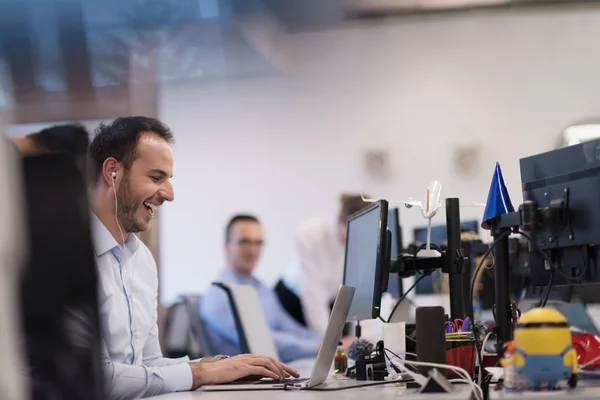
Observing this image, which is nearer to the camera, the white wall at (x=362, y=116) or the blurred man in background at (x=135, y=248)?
the blurred man in background at (x=135, y=248)

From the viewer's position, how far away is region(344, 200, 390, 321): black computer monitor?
6.78 ft

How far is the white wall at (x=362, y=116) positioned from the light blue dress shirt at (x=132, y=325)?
12.3ft

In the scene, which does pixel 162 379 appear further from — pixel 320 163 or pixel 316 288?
pixel 320 163

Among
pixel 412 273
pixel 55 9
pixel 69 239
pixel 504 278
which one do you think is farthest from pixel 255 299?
pixel 55 9

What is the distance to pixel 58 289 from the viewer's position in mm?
1148

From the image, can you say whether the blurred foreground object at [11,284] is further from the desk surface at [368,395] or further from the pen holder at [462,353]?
the pen holder at [462,353]

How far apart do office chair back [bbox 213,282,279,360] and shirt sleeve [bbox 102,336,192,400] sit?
4.54 ft

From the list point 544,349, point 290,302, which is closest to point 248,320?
point 290,302

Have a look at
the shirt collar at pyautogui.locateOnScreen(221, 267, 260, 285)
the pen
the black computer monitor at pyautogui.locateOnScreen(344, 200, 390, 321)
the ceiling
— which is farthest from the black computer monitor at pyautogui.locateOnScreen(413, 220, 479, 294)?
the ceiling

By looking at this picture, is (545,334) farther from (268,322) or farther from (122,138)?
(268,322)

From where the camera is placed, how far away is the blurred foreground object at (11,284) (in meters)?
1.11

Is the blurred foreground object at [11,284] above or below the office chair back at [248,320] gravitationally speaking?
above

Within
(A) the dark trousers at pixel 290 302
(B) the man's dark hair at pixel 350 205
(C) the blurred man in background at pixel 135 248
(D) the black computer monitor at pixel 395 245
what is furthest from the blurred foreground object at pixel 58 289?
(A) the dark trousers at pixel 290 302

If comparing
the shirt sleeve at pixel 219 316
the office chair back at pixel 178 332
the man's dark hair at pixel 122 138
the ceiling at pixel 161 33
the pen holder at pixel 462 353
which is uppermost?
the ceiling at pixel 161 33
